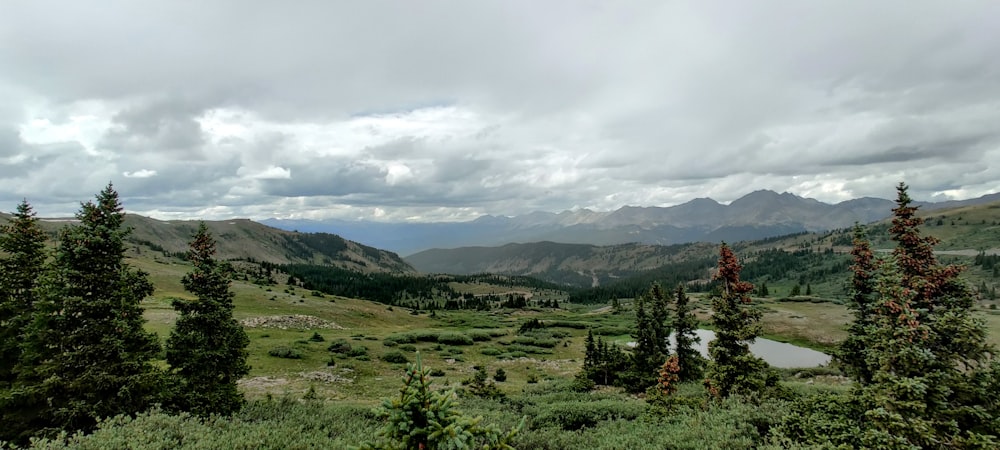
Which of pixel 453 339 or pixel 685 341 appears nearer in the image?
pixel 685 341

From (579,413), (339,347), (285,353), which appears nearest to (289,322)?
(339,347)

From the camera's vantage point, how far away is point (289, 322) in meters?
73.3

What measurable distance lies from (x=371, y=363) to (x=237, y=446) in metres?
40.1

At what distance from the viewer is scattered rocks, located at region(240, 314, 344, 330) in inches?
2704

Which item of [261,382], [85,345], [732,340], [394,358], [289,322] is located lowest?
[394,358]

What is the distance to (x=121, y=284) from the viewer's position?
56.7ft

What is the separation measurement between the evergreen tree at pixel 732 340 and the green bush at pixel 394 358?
129 feet

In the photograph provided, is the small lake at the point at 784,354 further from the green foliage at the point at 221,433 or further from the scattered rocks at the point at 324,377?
the green foliage at the point at 221,433

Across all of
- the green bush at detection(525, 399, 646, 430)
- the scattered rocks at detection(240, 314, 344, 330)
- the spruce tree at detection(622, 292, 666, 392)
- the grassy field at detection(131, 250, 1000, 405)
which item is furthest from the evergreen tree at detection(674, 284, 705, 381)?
the scattered rocks at detection(240, 314, 344, 330)

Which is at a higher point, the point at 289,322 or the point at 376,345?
the point at 289,322

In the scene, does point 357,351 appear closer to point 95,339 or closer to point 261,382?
point 261,382

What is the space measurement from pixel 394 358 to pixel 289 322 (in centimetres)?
3197

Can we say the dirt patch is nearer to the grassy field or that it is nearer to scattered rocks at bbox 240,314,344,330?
the grassy field

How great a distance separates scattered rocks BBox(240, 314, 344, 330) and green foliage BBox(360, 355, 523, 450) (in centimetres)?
7167
